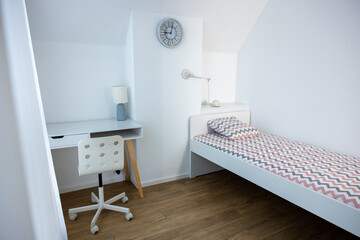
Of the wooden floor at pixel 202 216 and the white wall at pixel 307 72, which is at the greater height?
the white wall at pixel 307 72

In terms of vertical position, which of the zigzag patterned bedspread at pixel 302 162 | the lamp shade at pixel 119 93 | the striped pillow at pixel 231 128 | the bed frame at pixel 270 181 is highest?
the lamp shade at pixel 119 93

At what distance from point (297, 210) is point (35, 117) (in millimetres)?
2331

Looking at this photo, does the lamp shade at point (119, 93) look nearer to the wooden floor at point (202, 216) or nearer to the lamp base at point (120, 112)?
the lamp base at point (120, 112)

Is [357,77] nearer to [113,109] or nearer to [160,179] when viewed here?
[160,179]

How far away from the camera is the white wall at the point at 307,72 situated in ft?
7.15

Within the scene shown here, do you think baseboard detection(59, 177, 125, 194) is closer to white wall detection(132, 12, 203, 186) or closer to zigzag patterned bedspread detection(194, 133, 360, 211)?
white wall detection(132, 12, 203, 186)

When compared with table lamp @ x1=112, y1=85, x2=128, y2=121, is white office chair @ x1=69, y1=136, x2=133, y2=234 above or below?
below

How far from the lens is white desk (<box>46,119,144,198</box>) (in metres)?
2.11

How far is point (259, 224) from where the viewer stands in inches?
82.4

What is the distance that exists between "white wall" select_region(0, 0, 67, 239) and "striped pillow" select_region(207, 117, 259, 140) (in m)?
2.03

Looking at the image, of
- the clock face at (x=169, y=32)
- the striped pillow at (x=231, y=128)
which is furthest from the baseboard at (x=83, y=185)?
the clock face at (x=169, y=32)

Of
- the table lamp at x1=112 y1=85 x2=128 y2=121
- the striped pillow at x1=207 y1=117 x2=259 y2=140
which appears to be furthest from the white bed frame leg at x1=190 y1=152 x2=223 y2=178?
the table lamp at x1=112 y1=85 x2=128 y2=121

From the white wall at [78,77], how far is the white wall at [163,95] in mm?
391

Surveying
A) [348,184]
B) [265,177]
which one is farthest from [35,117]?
[348,184]
